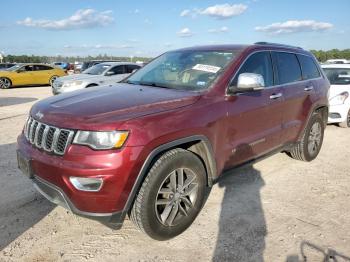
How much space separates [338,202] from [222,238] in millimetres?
1759

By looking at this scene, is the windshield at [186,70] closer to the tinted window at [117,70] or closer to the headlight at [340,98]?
the headlight at [340,98]

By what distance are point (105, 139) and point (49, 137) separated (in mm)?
584

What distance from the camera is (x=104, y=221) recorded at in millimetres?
3012

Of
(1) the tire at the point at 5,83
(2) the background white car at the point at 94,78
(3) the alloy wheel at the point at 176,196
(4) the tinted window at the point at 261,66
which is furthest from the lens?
(1) the tire at the point at 5,83

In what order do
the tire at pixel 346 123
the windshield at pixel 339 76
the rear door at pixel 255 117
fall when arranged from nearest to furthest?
the rear door at pixel 255 117, the tire at pixel 346 123, the windshield at pixel 339 76

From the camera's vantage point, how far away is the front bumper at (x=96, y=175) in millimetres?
2844

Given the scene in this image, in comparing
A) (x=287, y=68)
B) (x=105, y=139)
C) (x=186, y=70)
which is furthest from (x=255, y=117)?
(x=105, y=139)

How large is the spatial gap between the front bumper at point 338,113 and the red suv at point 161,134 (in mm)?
3916

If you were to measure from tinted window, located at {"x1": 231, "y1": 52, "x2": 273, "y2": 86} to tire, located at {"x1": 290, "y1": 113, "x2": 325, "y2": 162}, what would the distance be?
54.0 inches

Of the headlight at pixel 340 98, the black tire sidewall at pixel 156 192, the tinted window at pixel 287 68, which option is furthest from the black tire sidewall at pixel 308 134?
the headlight at pixel 340 98

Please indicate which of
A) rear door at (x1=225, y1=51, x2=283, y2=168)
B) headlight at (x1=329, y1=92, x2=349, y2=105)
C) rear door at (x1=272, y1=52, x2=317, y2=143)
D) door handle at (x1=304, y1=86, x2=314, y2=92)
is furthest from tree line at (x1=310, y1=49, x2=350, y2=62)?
rear door at (x1=225, y1=51, x2=283, y2=168)

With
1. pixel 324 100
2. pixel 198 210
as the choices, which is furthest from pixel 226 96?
pixel 324 100

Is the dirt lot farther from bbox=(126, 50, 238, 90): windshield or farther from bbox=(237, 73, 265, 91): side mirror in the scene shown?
bbox=(126, 50, 238, 90): windshield

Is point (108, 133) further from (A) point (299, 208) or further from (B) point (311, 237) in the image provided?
(A) point (299, 208)
